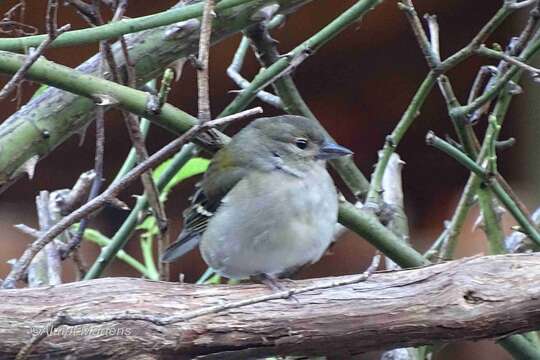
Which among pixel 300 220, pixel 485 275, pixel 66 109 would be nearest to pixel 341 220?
pixel 300 220

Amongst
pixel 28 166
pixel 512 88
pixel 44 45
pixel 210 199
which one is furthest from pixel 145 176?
pixel 512 88

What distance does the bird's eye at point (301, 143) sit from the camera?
76.1 inches

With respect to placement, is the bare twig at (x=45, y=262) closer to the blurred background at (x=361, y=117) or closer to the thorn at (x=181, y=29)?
the thorn at (x=181, y=29)

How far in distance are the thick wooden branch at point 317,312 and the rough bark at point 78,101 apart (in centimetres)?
34

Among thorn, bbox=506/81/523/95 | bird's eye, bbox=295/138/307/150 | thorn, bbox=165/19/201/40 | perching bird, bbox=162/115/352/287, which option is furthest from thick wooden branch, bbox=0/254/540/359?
bird's eye, bbox=295/138/307/150

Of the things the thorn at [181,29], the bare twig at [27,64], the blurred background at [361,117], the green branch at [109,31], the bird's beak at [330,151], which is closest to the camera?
the bare twig at [27,64]

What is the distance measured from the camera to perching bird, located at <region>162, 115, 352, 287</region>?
1721 mm

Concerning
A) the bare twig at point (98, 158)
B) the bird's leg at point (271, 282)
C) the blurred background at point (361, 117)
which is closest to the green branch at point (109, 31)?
the bare twig at point (98, 158)

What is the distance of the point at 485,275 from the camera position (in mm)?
1312

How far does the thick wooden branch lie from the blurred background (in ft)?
5.27

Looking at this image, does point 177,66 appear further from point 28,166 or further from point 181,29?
point 28,166

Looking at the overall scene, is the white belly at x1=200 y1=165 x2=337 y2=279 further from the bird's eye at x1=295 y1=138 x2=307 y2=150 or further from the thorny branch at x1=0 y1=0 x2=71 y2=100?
the thorny branch at x1=0 y1=0 x2=71 y2=100

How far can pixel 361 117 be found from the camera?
321cm

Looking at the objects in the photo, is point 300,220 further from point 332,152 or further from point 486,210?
point 486,210
